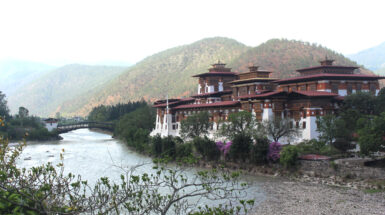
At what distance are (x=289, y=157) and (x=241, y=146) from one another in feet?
16.9

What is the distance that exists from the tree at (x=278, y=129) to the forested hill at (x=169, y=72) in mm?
90521

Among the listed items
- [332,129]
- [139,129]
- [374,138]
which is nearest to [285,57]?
[139,129]

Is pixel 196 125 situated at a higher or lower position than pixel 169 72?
lower

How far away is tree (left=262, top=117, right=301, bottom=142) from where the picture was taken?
41531 millimetres

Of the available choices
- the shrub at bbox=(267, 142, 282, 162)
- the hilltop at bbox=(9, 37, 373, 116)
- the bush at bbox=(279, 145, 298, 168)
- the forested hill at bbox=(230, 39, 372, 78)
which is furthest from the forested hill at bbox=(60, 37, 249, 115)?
the bush at bbox=(279, 145, 298, 168)

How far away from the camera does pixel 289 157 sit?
3559 centimetres

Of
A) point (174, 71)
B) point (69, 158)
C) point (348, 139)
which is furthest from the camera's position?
point (174, 71)

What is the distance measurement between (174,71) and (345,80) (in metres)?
126

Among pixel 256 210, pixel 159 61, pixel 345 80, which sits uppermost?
pixel 159 61

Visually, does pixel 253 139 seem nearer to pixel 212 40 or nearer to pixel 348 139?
pixel 348 139

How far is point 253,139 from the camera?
42.0 metres

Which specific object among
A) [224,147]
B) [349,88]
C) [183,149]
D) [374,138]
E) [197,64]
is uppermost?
[197,64]

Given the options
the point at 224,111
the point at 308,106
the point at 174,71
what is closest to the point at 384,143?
the point at 308,106

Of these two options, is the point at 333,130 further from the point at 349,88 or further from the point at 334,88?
the point at 349,88
